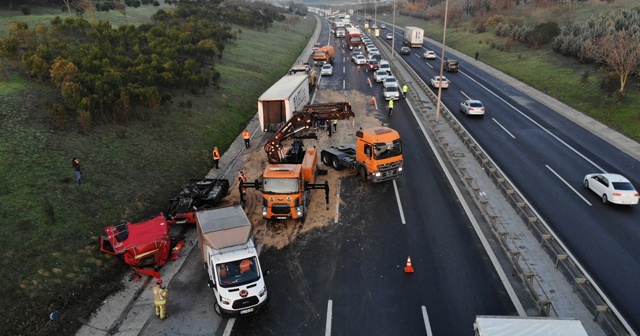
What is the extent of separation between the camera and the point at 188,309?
1532cm

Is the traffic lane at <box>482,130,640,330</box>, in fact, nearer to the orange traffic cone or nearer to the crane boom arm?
the orange traffic cone

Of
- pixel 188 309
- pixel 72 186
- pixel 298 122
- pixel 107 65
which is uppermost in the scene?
pixel 107 65

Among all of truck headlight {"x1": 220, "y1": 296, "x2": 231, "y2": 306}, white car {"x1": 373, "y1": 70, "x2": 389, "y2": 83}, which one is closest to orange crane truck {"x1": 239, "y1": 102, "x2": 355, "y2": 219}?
truck headlight {"x1": 220, "y1": 296, "x2": 231, "y2": 306}

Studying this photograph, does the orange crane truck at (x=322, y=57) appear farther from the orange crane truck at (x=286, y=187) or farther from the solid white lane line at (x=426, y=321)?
the solid white lane line at (x=426, y=321)

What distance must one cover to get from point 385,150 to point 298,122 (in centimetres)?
591

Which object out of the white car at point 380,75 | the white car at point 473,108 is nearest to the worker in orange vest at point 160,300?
the white car at point 473,108

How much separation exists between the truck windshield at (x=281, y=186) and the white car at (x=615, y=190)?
16202 mm

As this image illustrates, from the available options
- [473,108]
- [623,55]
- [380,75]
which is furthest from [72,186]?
[623,55]

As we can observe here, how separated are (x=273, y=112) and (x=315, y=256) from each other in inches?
647

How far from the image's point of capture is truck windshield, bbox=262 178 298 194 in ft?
66.6

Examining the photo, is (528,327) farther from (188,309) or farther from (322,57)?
(322,57)

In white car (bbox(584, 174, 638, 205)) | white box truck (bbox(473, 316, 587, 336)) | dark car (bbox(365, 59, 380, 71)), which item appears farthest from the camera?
dark car (bbox(365, 59, 380, 71))

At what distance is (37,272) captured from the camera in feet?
51.6

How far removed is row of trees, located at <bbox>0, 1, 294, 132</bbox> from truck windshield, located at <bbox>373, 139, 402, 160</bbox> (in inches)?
675
